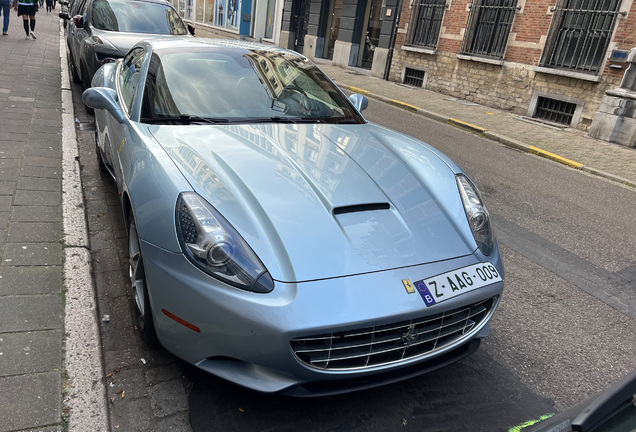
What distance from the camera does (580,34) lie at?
427 inches

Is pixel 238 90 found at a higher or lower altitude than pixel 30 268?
higher

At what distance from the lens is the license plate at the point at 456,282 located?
6.62ft

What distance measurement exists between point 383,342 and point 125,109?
241 cm

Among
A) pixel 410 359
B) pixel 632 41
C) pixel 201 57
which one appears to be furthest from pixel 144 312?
pixel 632 41

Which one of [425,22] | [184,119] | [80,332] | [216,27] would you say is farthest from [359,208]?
[216,27]

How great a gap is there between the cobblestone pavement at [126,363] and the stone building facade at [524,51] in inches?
416

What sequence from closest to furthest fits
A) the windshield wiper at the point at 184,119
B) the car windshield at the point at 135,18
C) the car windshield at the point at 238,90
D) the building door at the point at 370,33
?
the windshield wiper at the point at 184,119, the car windshield at the point at 238,90, the car windshield at the point at 135,18, the building door at the point at 370,33

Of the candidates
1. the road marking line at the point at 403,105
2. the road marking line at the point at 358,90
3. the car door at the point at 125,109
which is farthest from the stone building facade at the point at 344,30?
the car door at the point at 125,109

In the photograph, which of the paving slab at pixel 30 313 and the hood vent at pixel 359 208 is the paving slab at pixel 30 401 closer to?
the paving slab at pixel 30 313

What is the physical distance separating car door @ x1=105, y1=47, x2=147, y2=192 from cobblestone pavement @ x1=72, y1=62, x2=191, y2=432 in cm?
56

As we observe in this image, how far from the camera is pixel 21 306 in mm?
2670

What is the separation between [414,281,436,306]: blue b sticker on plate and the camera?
199 cm

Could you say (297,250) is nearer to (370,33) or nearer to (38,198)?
(38,198)

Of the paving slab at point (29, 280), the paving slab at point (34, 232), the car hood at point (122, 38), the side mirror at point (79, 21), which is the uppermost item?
the side mirror at point (79, 21)
